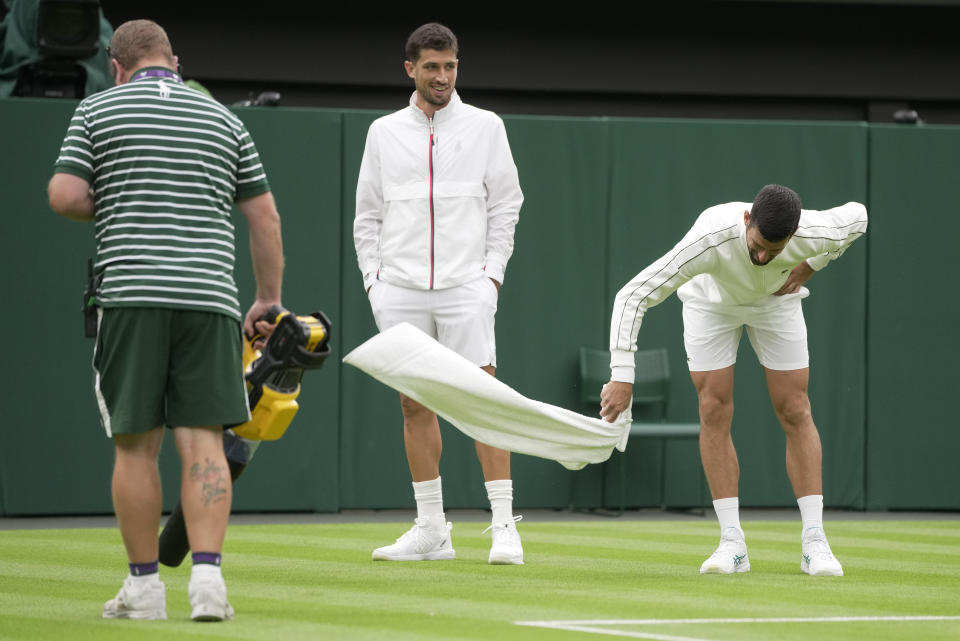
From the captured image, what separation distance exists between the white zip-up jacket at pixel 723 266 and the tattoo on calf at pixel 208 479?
5.96ft

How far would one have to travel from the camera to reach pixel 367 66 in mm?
13281

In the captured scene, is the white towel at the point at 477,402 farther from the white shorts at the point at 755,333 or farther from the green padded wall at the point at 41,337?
the green padded wall at the point at 41,337

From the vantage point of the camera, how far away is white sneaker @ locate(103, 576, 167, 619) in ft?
16.7

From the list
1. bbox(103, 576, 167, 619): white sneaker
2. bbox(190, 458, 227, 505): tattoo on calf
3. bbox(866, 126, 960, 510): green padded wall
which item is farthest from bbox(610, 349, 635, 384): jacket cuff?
bbox(866, 126, 960, 510): green padded wall

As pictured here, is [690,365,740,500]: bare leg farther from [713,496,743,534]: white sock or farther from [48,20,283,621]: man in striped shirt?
[48,20,283,621]: man in striped shirt

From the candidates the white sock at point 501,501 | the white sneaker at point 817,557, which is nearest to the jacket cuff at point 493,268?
the white sock at point 501,501

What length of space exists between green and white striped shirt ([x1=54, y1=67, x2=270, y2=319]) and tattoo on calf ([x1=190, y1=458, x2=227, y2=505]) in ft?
1.72

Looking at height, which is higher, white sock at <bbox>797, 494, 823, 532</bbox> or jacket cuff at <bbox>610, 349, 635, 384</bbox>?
jacket cuff at <bbox>610, 349, 635, 384</bbox>

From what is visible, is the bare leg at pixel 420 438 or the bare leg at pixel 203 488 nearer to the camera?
the bare leg at pixel 203 488

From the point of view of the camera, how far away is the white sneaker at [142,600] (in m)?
5.09

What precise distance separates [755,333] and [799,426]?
0.46 metres

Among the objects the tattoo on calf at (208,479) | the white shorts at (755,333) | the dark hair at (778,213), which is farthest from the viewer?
the white shorts at (755,333)

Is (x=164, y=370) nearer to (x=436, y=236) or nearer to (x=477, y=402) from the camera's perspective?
(x=477, y=402)

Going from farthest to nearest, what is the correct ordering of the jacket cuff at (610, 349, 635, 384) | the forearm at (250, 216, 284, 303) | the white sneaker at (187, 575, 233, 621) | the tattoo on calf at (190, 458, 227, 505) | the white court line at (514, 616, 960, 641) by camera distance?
the jacket cuff at (610, 349, 635, 384) → the forearm at (250, 216, 284, 303) → the tattoo on calf at (190, 458, 227, 505) → the white sneaker at (187, 575, 233, 621) → the white court line at (514, 616, 960, 641)
